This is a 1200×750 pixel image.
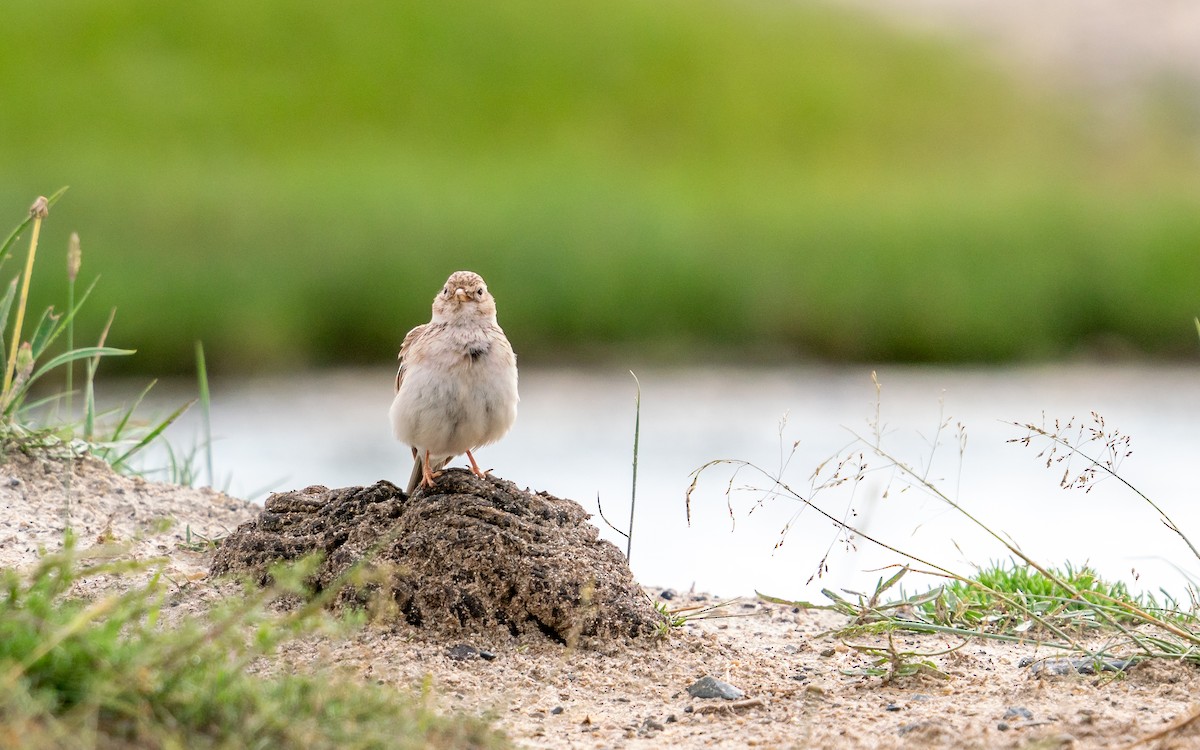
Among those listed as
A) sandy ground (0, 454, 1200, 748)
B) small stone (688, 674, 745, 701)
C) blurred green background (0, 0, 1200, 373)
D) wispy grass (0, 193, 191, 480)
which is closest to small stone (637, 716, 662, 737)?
sandy ground (0, 454, 1200, 748)

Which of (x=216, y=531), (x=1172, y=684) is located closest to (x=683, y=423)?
(x=216, y=531)

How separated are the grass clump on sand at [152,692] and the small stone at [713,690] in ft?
3.82

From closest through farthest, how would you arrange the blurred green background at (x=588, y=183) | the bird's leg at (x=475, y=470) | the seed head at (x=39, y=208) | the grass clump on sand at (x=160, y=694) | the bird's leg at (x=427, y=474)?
the grass clump on sand at (x=160, y=694), the seed head at (x=39, y=208), the bird's leg at (x=427, y=474), the bird's leg at (x=475, y=470), the blurred green background at (x=588, y=183)

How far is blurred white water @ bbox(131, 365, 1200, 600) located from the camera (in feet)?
26.3

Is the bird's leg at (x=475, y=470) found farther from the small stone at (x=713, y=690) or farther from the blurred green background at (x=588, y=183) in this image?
the blurred green background at (x=588, y=183)

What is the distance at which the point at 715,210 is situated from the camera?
17.8m

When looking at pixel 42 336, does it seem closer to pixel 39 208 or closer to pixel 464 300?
pixel 39 208

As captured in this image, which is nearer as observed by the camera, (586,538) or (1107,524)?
(586,538)

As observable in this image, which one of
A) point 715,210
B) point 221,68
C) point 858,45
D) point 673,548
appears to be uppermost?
point 858,45

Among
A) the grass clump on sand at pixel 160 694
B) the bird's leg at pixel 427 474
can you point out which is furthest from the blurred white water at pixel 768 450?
the grass clump on sand at pixel 160 694

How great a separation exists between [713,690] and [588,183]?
14814 millimetres

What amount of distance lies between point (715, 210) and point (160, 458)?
35.8 feet

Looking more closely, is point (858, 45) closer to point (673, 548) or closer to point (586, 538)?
point (673, 548)

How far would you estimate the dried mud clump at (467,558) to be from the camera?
14.4ft
